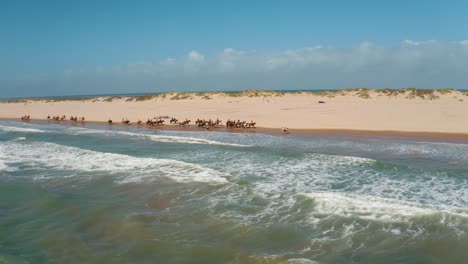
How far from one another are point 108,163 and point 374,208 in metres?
9.35

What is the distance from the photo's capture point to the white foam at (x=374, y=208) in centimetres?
812

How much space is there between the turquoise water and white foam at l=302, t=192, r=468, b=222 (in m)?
0.02

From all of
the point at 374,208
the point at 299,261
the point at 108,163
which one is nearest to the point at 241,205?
the point at 374,208

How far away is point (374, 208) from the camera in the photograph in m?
8.54

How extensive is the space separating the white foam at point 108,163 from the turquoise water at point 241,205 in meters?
0.06

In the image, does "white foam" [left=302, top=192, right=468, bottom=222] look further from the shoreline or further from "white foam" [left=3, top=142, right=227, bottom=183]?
the shoreline

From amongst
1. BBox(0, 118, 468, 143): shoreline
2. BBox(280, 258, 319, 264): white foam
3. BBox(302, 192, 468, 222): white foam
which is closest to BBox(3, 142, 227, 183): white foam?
BBox(302, 192, 468, 222): white foam

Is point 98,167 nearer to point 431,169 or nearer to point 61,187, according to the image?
point 61,187

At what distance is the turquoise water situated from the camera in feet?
21.9

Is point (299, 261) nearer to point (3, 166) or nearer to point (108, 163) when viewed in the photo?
point (108, 163)

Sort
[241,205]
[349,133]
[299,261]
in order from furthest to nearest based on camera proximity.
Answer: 1. [349,133]
2. [241,205]
3. [299,261]

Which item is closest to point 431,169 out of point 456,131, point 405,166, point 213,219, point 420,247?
point 405,166

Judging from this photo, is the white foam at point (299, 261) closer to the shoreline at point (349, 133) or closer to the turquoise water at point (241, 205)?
the turquoise water at point (241, 205)

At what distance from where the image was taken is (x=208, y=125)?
1010 inches
